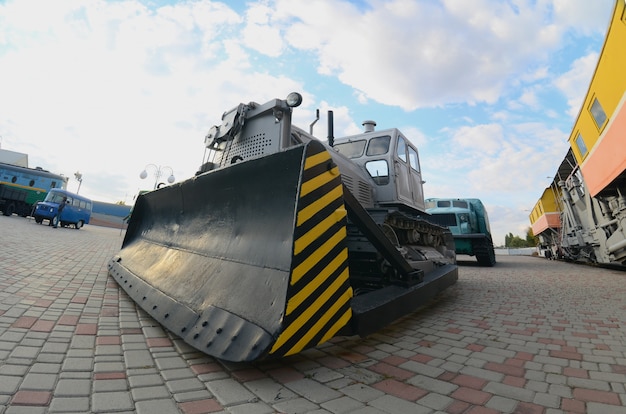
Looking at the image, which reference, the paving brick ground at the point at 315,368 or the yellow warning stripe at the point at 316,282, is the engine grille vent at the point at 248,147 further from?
the paving brick ground at the point at 315,368

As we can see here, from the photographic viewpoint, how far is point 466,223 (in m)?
11.8

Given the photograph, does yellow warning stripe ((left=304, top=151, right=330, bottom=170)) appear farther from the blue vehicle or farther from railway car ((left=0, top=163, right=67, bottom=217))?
railway car ((left=0, top=163, right=67, bottom=217))

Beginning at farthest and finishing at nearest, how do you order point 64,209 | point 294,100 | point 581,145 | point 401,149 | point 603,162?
point 64,209 → point 581,145 → point 603,162 → point 401,149 → point 294,100

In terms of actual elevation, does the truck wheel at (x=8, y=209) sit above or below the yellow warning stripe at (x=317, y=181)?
above

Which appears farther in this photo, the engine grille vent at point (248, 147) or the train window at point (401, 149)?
the train window at point (401, 149)

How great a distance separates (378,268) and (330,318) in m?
1.44

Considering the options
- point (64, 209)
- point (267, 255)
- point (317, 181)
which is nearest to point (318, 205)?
point (317, 181)

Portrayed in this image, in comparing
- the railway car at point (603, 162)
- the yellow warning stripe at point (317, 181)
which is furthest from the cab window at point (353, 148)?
the railway car at point (603, 162)

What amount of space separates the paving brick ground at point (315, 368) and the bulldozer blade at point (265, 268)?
0.67 ft

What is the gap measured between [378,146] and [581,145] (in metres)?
7.03

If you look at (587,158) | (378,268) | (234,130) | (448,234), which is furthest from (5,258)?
(587,158)

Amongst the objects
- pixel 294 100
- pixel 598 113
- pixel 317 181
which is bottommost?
pixel 317 181

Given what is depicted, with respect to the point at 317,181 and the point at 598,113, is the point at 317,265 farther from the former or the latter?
the point at 598,113

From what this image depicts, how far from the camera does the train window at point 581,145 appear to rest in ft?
27.3
